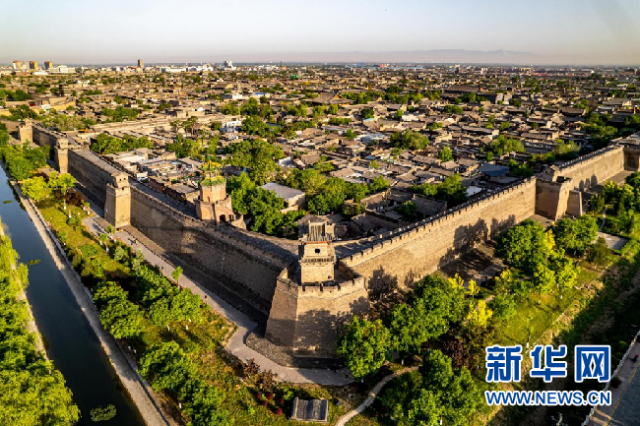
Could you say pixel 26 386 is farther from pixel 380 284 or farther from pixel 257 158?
pixel 257 158

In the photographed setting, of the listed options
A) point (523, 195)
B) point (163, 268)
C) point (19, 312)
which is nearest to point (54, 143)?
point (163, 268)

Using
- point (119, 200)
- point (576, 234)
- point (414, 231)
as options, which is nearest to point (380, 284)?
point (414, 231)

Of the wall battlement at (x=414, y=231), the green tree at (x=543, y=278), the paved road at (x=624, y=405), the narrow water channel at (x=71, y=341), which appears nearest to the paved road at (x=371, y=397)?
the wall battlement at (x=414, y=231)

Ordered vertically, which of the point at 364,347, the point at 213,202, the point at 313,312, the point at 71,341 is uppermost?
the point at 213,202

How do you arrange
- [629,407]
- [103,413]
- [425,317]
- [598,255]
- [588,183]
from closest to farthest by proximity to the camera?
[629,407] < [103,413] < [425,317] < [598,255] < [588,183]

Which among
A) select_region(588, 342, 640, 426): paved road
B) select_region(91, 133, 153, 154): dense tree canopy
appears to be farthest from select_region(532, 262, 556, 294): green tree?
select_region(91, 133, 153, 154): dense tree canopy

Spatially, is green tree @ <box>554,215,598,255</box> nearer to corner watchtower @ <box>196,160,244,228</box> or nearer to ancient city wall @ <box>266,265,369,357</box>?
ancient city wall @ <box>266,265,369,357</box>
